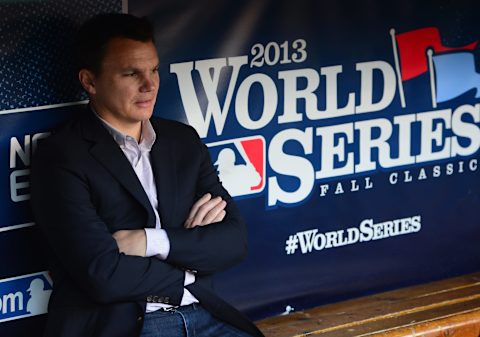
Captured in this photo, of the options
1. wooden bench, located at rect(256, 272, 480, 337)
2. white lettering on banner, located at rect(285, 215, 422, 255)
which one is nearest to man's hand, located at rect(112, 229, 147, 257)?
wooden bench, located at rect(256, 272, 480, 337)

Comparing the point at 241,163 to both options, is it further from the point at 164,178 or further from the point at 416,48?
the point at 416,48

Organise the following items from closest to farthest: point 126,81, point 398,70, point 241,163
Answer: point 126,81 < point 241,163 < point 398,70

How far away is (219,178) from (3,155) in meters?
0.83

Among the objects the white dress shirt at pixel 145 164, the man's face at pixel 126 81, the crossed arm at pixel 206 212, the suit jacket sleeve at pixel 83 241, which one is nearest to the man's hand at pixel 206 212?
the crossed arm at pixel 206 212

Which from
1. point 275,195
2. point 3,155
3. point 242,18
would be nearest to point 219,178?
point 275,195

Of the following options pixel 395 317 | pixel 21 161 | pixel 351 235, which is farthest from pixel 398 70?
pixel 21 161

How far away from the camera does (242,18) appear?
4.07 metres

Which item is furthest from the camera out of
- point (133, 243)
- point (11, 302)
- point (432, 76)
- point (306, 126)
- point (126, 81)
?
point (432, 76)

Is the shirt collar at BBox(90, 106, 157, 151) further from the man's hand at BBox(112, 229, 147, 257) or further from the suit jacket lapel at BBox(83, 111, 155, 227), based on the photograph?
the man's hand at BBox(112, 229, 147, 257)

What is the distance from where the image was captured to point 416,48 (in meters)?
4.55

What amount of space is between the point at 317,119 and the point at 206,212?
0.88 meters

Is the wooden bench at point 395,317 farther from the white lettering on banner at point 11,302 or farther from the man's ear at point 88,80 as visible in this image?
the man's ear at point 88,80

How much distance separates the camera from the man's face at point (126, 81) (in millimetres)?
3510

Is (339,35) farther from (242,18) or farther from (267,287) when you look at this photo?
(267,287)
